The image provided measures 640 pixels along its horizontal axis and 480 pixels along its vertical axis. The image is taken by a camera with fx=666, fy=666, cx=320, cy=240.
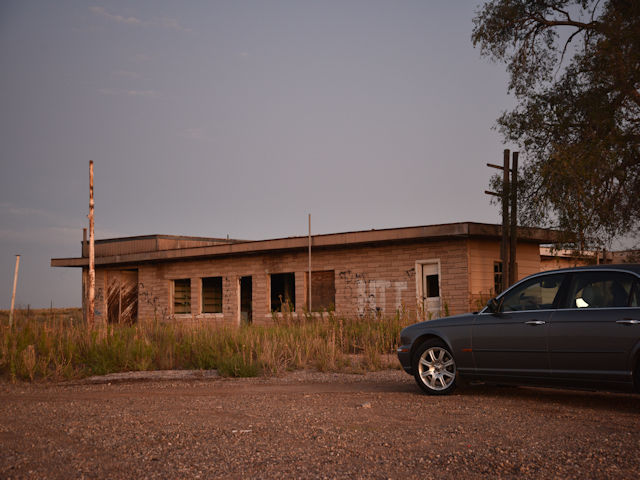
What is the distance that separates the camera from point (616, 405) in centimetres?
788

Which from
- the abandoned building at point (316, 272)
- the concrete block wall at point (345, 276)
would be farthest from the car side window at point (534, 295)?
the concrete block wall at point (345, 276)

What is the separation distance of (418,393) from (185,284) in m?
20.3

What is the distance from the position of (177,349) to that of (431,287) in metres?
9.16

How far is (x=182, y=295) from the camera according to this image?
28.1m

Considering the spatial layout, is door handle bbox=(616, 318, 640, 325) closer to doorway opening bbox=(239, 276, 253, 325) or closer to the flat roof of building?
the flat roof of building

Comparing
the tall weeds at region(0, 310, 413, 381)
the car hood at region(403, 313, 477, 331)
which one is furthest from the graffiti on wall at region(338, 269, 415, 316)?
the car hood at region(403, 313, 477, 331)

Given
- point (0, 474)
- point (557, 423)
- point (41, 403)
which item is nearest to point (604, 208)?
point (557, 423)

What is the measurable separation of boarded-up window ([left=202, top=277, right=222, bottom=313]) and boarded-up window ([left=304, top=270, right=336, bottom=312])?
17.9 ft

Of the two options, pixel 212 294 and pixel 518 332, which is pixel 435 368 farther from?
pixel 212 294

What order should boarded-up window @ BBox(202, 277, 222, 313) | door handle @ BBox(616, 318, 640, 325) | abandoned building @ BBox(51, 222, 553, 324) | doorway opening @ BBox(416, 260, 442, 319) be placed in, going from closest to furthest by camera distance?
door handle @ BBox(616, 318, 640, 325), abandoned building @ BBox(51, 222, 553, 324), doorway opening @ BBox(416, 260, 442, 319), boarded-up window @ BBox(202, 277, 222, 313)

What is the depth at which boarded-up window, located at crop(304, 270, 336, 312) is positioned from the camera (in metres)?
23.3

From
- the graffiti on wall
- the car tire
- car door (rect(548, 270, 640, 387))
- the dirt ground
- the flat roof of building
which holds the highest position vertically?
the flat roof of building

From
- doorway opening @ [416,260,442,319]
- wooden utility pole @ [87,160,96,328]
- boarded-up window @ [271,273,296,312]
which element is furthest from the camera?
boarded-up window @ [271,273,296,312]

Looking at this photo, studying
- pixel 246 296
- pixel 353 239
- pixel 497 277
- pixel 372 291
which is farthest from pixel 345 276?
pixel 246 296
